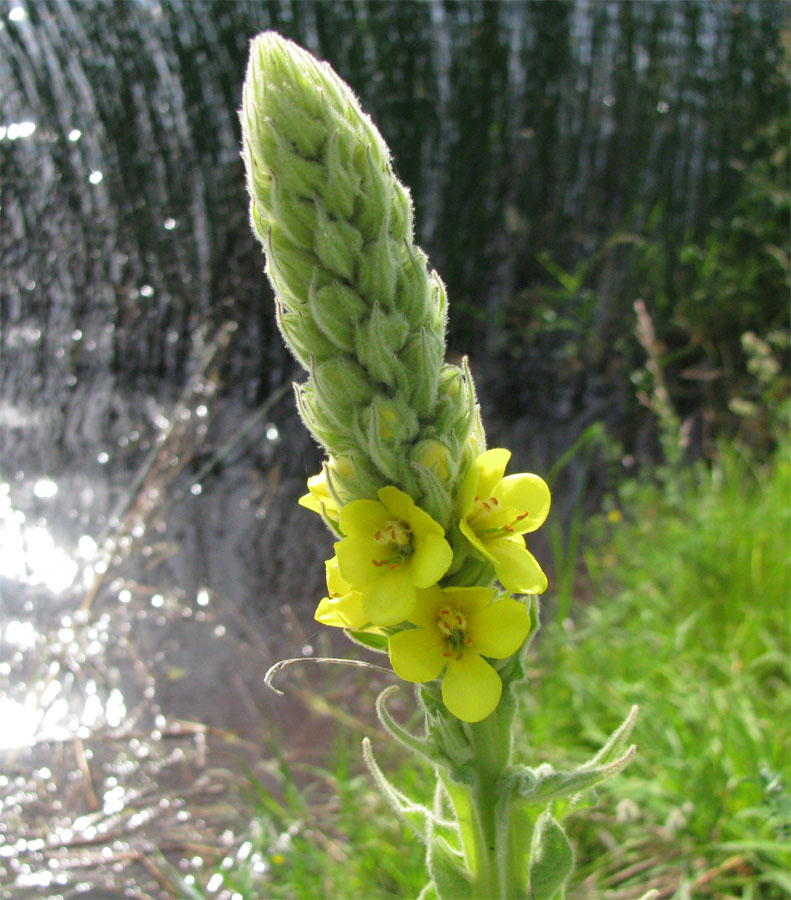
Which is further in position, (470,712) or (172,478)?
(172,478)

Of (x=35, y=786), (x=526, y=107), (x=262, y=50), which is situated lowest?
(x=35, y=786)

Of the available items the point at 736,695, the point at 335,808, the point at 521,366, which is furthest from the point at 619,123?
the point at 335,808

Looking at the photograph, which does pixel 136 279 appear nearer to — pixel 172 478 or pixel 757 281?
pixel 172 478

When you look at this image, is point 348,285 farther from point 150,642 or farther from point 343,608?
point 150,642

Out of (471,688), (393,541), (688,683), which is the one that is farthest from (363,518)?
(688,683)

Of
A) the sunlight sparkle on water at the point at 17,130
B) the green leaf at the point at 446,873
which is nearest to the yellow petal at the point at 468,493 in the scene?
the green leaf at the point at 446,873

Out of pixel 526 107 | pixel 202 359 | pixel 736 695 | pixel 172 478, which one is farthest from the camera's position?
pixel 526 107
